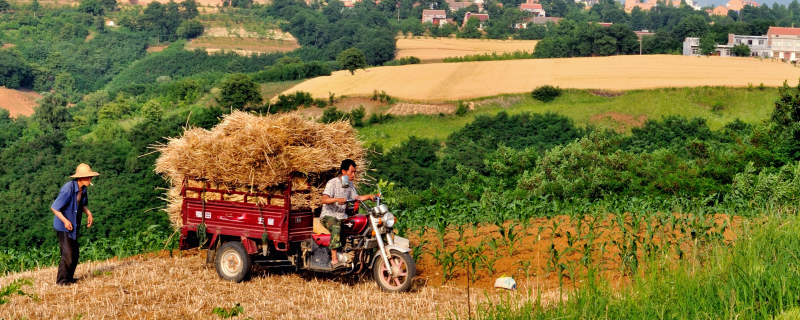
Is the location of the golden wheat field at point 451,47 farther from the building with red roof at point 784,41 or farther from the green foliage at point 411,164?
the green foliage at point 411,164

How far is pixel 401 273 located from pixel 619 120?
5755cm

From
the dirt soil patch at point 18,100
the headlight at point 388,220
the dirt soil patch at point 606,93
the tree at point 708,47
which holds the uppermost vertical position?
the headlight at point 388,220

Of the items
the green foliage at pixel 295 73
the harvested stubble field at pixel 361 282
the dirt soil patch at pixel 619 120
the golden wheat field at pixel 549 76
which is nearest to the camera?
the harvested stubble field at pixel 361 282

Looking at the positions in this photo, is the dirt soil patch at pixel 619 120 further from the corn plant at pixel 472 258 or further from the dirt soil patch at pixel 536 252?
the corn plant at pixel 472 258

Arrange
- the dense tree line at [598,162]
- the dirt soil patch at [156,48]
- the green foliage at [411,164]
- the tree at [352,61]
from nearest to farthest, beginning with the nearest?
the dense tree line at [598,162], the green foliage at [411,164], the tree at [352,61], the dirt soil patch at [156,48]

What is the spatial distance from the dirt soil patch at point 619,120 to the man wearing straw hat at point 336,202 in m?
54.9

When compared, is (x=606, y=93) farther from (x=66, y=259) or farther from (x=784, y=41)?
(x=784, y=41)

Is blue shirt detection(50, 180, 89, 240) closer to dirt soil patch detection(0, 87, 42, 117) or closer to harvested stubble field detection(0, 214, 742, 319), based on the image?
harvested stubble field detection(0, 214, 742, 319)

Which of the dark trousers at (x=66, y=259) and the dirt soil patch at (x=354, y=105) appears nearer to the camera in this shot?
the dark trousers at (x=66, y=259)

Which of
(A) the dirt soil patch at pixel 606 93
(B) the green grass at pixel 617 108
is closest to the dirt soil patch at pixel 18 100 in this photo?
(B) the green grass at pixel 617 108

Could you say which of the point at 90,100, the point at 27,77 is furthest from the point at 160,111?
the point at 27,77

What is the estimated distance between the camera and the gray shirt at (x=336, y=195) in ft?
34.9

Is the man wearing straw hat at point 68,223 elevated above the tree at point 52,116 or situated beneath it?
elevated above

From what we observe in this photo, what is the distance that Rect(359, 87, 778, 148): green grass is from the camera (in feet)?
213
